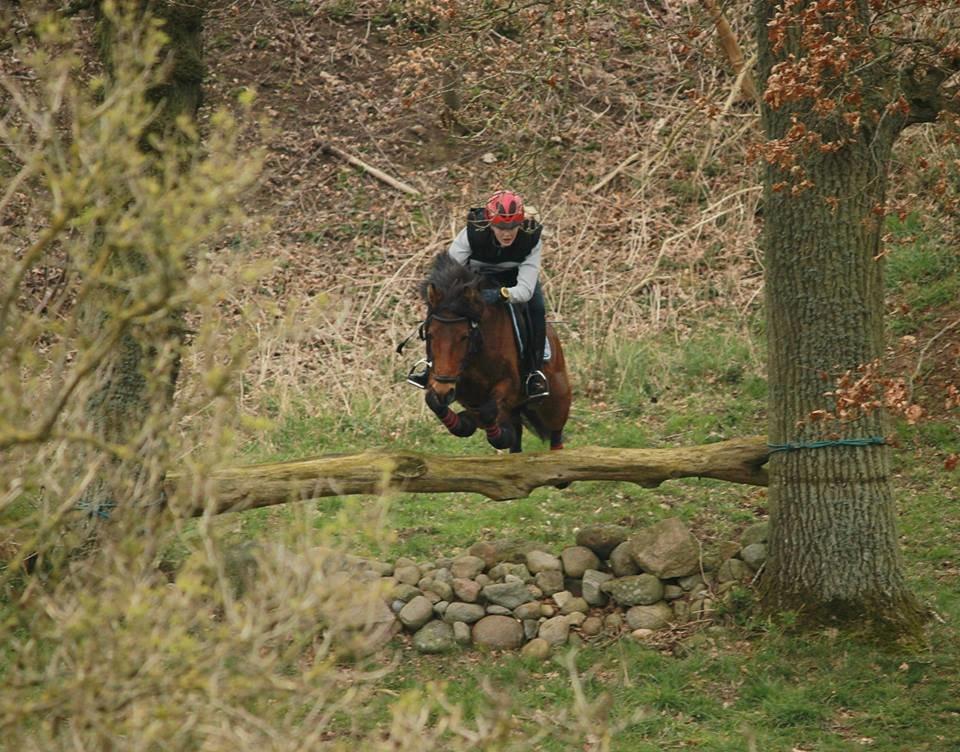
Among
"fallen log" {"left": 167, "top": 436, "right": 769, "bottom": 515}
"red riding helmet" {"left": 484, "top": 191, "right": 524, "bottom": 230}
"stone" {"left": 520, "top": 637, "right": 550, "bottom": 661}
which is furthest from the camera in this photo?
"red riding helmet" {"left": 484, "top": 191, "right": 524, "bottom": 230}

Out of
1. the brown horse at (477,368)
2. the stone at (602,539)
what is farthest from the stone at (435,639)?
the brown horse at (477,368)

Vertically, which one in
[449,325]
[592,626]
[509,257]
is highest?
[509,257]

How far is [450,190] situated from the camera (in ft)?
59.4

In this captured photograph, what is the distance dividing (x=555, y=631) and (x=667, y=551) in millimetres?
1011

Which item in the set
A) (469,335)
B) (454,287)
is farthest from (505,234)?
(469,335)

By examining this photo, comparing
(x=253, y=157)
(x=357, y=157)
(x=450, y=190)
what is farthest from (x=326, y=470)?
(x=357, y=157)

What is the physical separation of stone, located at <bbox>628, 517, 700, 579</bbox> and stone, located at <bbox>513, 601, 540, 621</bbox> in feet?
2.66

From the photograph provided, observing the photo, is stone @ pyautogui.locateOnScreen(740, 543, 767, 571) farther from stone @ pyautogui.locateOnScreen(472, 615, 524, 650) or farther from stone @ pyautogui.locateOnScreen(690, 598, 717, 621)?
stone @ pyautogui.locateOnScreen(472, 615, 524, 650)

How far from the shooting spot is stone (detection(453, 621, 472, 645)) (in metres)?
8.87

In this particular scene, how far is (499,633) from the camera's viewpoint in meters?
8.83

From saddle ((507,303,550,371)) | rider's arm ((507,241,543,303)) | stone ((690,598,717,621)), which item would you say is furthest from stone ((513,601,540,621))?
rider's arm ((507,241,543,303))

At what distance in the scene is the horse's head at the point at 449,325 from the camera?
8.75m

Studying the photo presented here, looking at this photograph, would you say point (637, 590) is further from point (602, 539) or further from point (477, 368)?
point (477, 368)

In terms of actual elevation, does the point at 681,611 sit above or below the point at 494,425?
below
